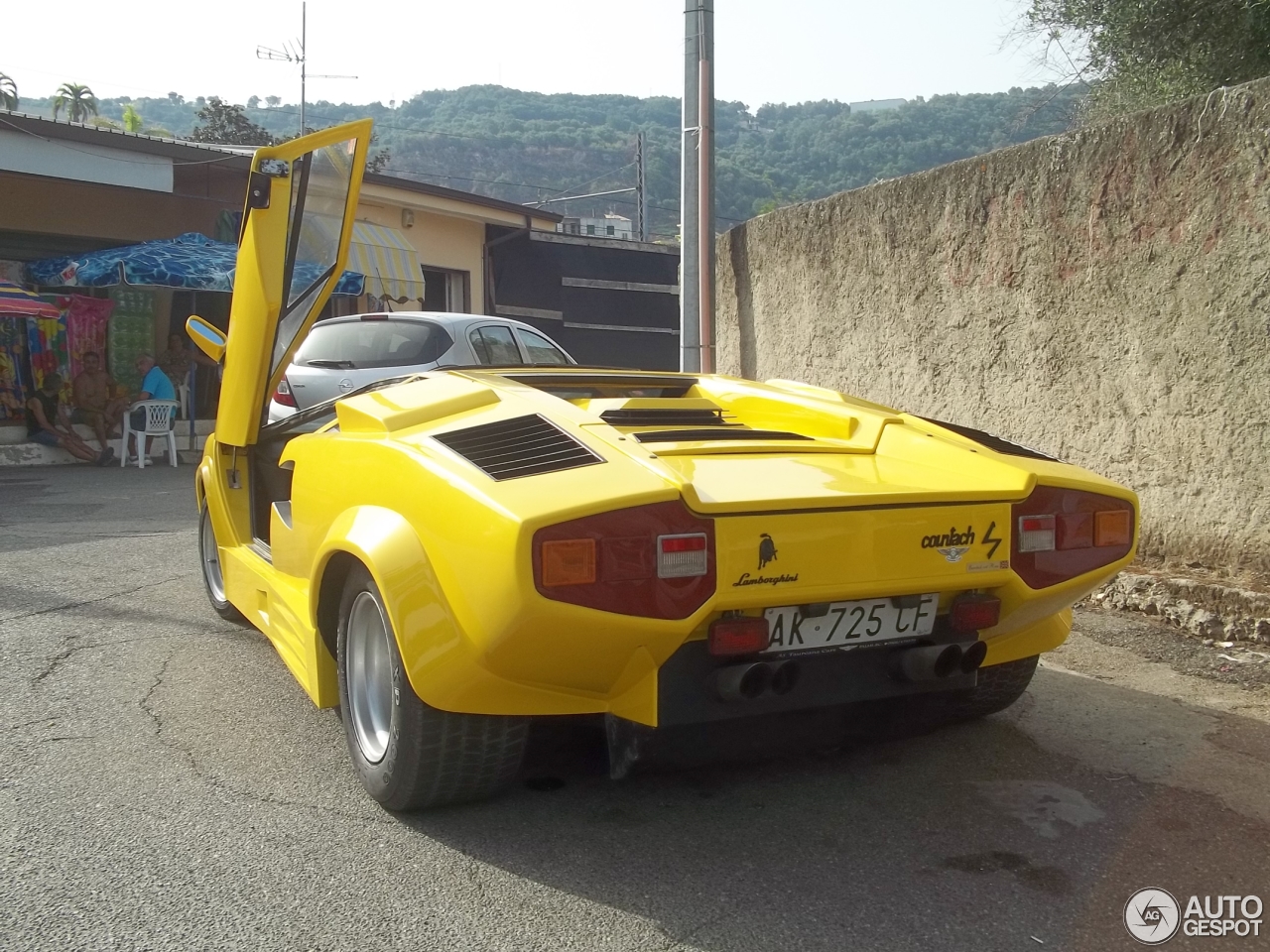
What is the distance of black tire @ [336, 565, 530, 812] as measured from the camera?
2695 mm

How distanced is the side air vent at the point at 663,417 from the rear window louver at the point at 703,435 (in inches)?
7.0

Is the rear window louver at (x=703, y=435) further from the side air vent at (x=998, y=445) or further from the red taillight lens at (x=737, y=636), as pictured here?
the red taillight lens at (x=737, y=636)

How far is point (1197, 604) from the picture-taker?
186 inches

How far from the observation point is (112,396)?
1376 centimetres

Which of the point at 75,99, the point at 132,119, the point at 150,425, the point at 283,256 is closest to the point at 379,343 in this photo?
the point at 283,256

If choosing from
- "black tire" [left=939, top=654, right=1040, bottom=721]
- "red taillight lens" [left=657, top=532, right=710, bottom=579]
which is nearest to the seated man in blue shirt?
"black tire" [left=939, top=654, right=1040, bottom=721]

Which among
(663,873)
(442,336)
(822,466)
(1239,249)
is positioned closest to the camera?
(663,873)

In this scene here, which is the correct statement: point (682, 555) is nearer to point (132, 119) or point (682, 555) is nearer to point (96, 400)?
point (96, 400)

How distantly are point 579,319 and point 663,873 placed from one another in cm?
1952

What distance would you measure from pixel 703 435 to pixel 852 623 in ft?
2.30

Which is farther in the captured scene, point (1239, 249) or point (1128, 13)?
point (1128, 13)

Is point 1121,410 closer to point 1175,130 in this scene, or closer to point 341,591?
point 1175,130

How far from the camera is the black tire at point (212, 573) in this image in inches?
197

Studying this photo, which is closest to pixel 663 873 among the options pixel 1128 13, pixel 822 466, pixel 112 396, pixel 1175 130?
pixel 822 466
